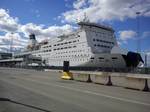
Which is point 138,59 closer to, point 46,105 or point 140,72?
point 140,72

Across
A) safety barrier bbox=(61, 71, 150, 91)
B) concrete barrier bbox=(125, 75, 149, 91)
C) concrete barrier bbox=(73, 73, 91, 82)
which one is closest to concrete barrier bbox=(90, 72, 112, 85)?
safety barrier bbox=(61, 71, 150, 91)

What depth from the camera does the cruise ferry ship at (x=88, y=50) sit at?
47.3 m

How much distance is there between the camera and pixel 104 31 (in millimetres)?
61594

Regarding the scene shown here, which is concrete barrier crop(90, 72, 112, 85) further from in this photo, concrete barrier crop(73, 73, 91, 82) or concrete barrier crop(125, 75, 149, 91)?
concrete barrier crop(125, 75, 149, 91)

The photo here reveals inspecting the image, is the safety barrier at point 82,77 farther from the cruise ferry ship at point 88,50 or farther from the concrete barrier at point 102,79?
the cruise ferry ship at point 88,50

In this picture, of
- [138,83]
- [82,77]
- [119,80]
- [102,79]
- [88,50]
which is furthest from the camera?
[88,50]

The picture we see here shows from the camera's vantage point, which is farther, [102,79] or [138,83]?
[102,79]

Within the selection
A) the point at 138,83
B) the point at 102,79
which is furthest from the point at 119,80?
the point at 138,83

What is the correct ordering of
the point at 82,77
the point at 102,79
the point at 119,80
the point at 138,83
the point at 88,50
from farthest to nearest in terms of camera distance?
1. the point at 88,50
2. the point at 82,77
3. the point at 102,79
4. the point at 119,80
5. the point at 138,83

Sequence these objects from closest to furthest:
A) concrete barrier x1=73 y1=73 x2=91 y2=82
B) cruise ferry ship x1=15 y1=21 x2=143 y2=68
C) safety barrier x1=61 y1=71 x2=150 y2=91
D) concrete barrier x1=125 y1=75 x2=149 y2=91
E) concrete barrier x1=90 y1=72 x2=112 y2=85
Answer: concrete barrier x1=125 y1=75 x2=149 y2=91
safety barrier x1=61 y1=71 x2=150 y2=91
concrete barrier x1=90 y1=72 x2=112 y2=85
concrete barrier x1=73 y1=73 x2=91 y2=82
cruise ferry ship x1=15 y1=21 x2=143 y2=68

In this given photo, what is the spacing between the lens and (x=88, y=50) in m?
50.5

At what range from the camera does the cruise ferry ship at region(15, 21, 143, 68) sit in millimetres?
47344

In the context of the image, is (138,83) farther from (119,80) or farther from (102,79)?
(102,79)

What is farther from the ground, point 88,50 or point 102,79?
point 88,50
